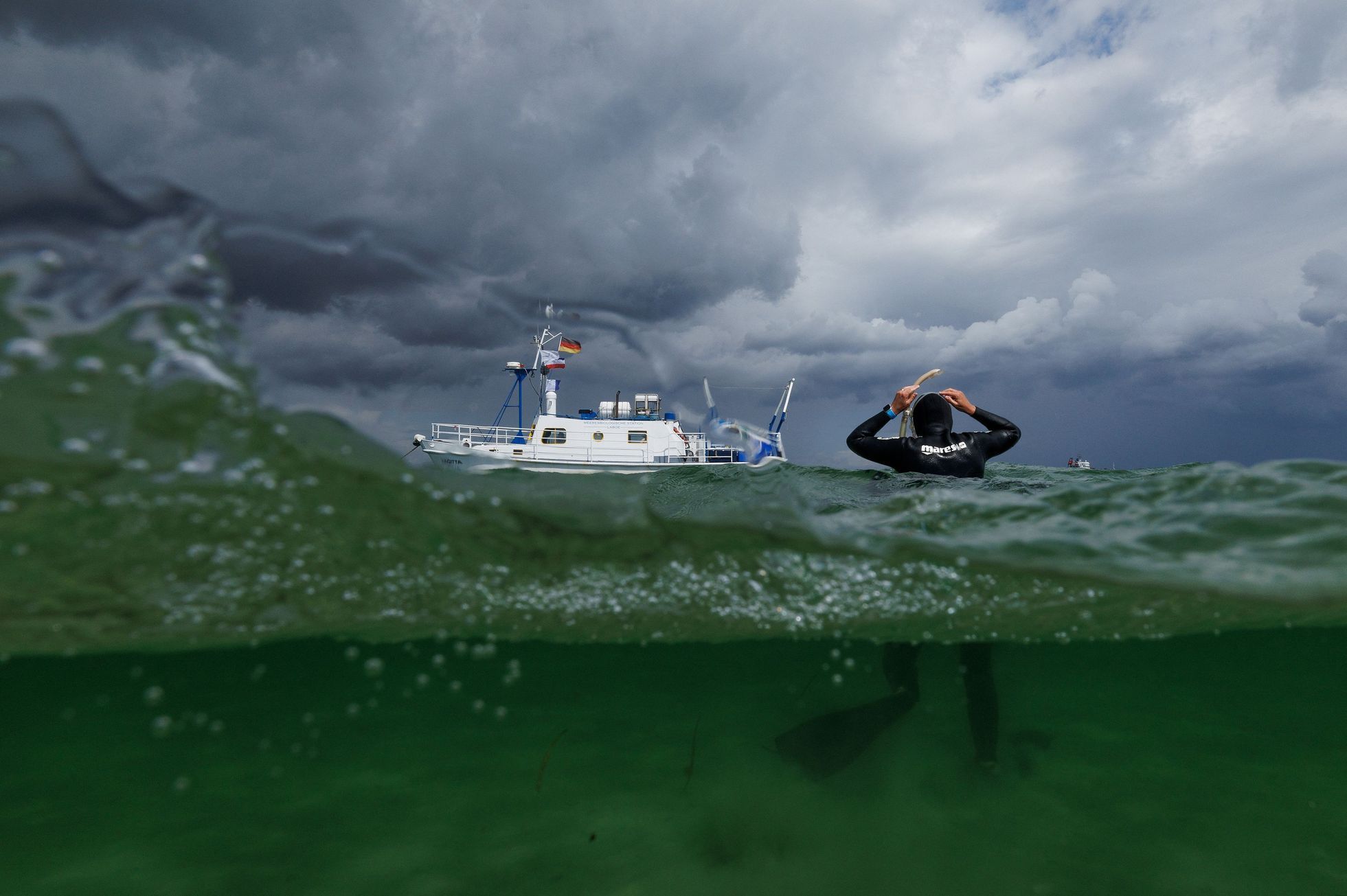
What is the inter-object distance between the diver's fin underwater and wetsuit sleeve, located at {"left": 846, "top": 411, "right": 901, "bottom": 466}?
255 cm

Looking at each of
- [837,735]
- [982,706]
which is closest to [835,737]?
[837,735]

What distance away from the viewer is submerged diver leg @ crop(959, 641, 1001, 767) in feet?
18.3

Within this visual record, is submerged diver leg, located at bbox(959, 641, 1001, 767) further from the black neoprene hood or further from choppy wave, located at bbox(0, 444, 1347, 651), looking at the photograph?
the black neoprene hood

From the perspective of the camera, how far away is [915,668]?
7023mm

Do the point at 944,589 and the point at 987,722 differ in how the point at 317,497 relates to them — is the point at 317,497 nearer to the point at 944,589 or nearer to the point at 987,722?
the point at 944,589

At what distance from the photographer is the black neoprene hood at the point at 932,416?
6.13 m

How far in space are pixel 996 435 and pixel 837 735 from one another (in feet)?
12.4

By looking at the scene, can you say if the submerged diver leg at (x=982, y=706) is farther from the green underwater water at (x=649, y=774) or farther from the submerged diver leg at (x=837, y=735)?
the submerged diver leg at (x=837, y=735)

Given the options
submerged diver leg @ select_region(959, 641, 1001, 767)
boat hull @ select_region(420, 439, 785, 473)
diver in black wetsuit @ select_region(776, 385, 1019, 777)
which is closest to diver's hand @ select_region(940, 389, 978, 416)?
diver in black wetsuit @ select_region(776, 385, 1019, 777)

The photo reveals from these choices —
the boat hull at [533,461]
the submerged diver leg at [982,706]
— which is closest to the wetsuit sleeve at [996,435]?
the submerged diver leg at [982,706]

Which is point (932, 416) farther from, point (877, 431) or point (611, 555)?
point (611, 555)

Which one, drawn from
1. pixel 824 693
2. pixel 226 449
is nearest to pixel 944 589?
pixel 824 693

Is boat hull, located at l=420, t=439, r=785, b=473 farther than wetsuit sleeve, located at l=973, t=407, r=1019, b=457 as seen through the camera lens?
Yes

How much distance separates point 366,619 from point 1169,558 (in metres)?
7.97
